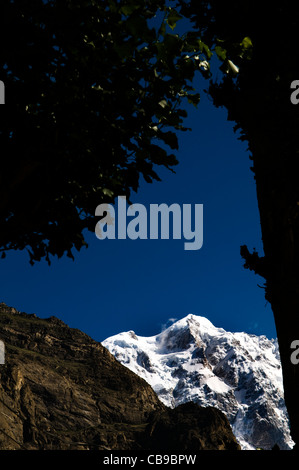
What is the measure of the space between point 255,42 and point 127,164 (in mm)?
A: 3169

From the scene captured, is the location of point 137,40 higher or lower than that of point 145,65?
lower

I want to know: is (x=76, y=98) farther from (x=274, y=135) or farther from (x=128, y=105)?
(x=274, y=135)

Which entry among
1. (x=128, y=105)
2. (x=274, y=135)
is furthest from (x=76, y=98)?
(x=274, y=135)

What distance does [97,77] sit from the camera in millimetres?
6230

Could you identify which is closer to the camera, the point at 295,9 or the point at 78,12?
the point at 78,12

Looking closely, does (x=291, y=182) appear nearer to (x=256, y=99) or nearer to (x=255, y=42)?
(x=256, y=99)

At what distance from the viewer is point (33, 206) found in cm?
715

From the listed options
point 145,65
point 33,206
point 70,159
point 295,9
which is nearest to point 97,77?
point 145,65

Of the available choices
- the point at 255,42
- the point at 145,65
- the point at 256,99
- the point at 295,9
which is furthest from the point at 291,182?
the point at 295,9
